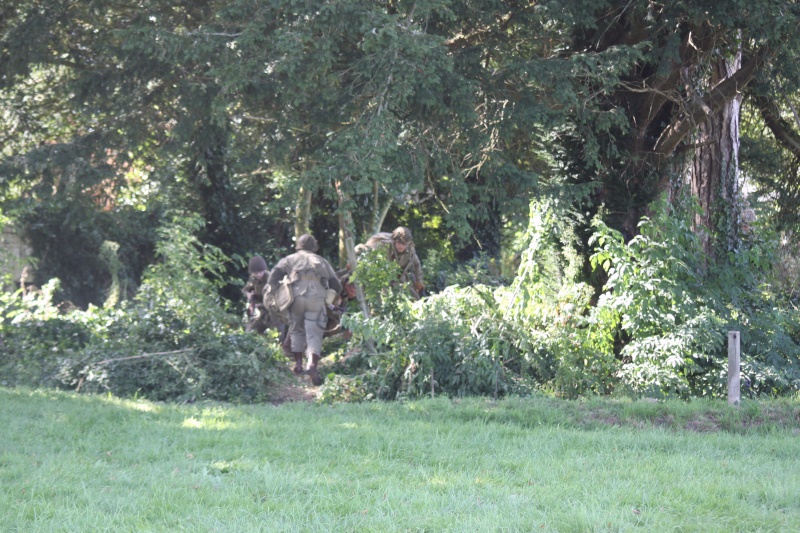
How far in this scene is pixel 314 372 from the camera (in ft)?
39.6

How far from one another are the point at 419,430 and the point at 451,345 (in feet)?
8.72

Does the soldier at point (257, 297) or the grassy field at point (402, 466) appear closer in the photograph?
the grassy field at point (402, 466)

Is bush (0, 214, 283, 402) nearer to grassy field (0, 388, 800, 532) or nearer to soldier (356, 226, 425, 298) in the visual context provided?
grassy field (0, 388, 800, 532)

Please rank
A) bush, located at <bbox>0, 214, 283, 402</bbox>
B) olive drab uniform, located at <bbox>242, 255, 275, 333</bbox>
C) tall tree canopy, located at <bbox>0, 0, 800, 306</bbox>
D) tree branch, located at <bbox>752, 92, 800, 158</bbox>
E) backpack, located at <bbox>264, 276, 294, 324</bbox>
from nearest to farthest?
tall tree canopy, located at <bbox>0, 0, 800, 306</bbox> → bush, located at <bbox>0, 214, 283, 402</bbox> → backpack, located at <bbox>264, 276, 294, 324</bbox> → tree branch, located at <bbox>752, 92, 800, 158</bbox> → olive drab uniform, located at <bbox>242, 255, 275, 333</bbox>

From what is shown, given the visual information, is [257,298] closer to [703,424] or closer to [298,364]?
[298,364]

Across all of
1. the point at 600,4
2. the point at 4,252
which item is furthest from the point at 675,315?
the point at 4,252

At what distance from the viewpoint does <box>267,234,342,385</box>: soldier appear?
40.5ft

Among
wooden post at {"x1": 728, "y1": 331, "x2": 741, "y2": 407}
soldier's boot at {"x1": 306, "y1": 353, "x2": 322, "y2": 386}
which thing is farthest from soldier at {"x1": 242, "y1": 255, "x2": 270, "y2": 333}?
wooden post at {"x1": 728, "y1": 331, "x2": 741, "y2": 407}

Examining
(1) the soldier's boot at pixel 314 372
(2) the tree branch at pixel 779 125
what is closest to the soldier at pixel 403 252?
(1) the soldier's boot at pixel 314 372

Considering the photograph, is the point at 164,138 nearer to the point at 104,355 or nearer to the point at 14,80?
the point at 14,80

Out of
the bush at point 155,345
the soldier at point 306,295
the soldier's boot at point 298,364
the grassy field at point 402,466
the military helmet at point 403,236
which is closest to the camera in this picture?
the grassy field at point 402,466

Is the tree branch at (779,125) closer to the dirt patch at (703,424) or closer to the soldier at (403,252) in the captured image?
the soldier at (403,252)

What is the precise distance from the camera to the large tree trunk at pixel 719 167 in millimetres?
12383

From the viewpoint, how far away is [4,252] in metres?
13.2
